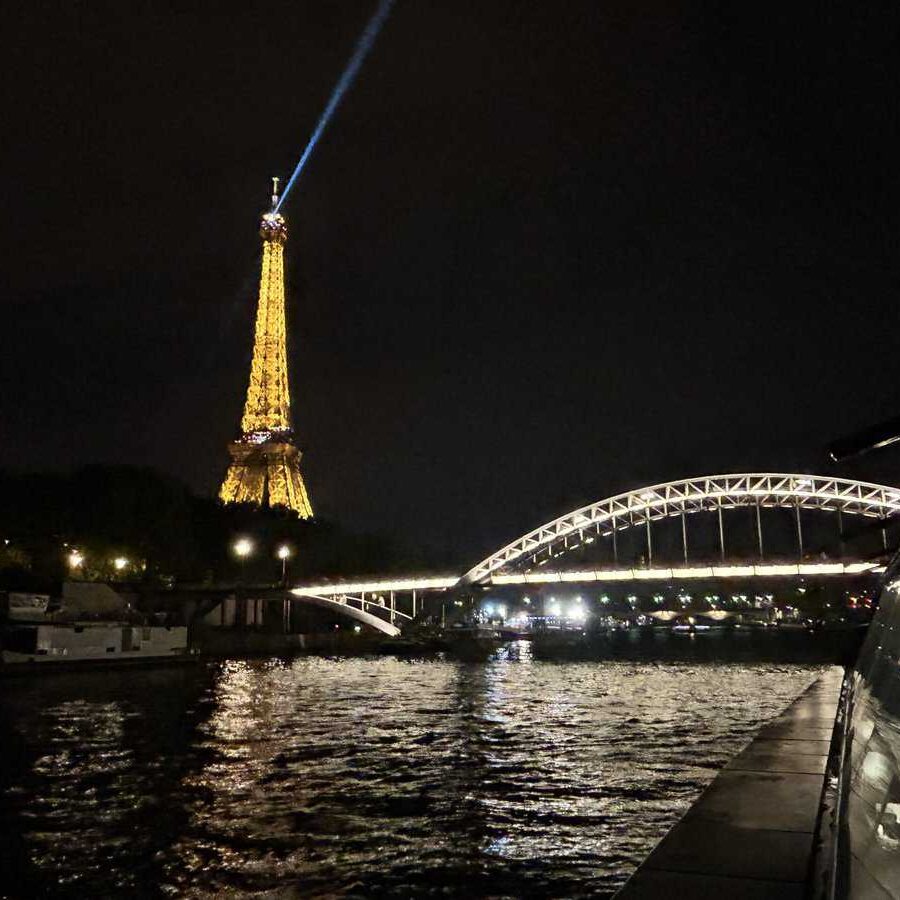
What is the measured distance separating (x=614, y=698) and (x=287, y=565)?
68.4 metres

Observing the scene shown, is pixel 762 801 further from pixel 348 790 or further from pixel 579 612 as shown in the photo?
pixel 579 612

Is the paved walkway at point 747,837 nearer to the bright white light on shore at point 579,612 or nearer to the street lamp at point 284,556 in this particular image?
the street lamp at point 284,556

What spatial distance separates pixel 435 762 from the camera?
63.3ft

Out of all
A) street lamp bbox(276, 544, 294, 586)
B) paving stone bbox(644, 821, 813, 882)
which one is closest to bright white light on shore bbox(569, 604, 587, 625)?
street lamp bbox(276, 544, 294, 586)

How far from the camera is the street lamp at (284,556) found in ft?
290

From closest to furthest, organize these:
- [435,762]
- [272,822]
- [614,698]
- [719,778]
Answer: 1. [719,778]
2. [272,822]
3. [435,762]
4. [614,698]

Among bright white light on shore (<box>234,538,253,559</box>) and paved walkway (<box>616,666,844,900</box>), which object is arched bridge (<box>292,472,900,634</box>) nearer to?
bright white light on shore (<box>234,538,253,559</box>)

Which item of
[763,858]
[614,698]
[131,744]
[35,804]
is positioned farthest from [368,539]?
[763,858]

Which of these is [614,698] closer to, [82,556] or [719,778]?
[719,778]

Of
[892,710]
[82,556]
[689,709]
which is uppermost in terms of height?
[82,556]

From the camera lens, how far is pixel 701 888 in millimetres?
5352

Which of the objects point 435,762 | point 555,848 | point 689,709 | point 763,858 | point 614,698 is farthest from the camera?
point 614,698

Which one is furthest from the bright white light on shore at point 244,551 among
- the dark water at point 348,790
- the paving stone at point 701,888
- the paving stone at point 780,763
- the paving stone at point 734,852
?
the paving stone at point 701,888

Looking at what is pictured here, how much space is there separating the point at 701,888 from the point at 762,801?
2.68 metres
